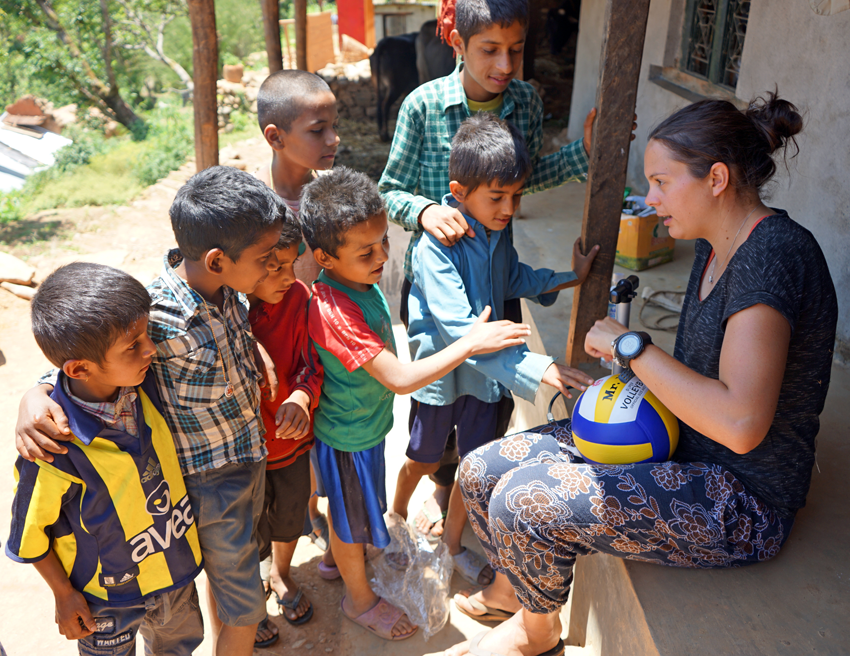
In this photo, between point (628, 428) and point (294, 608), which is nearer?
point (628, 428)

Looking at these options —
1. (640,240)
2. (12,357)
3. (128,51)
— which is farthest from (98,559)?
(128,51)

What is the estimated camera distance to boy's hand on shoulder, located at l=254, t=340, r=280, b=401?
194cm

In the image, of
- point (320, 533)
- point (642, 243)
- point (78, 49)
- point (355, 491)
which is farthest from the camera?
point (78, 49)

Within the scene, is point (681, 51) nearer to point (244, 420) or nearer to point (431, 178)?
point (431, 178)

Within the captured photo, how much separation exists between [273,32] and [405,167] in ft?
11.8

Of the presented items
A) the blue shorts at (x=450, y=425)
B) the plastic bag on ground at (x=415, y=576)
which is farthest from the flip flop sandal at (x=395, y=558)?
the blue shorts at (x=450, y=425)

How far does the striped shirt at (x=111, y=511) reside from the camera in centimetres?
147

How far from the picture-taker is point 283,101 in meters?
2.55

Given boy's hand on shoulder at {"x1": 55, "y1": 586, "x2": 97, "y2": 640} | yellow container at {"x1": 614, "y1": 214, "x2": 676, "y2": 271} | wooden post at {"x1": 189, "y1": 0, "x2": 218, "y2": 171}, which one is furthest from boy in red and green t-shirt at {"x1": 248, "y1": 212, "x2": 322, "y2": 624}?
yellow container at {"x1": 614, "y1": 214, "x2": 676, "y2": 271}

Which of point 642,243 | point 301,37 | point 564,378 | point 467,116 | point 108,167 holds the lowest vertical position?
point 108,167

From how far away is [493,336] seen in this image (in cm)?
184

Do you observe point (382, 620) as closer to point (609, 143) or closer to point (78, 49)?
point (609, 143)

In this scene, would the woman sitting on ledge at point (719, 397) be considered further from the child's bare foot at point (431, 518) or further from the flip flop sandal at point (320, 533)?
the flip flop sandal at point (320, 533)

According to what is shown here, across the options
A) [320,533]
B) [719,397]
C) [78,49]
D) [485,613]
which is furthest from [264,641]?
[78,49]
